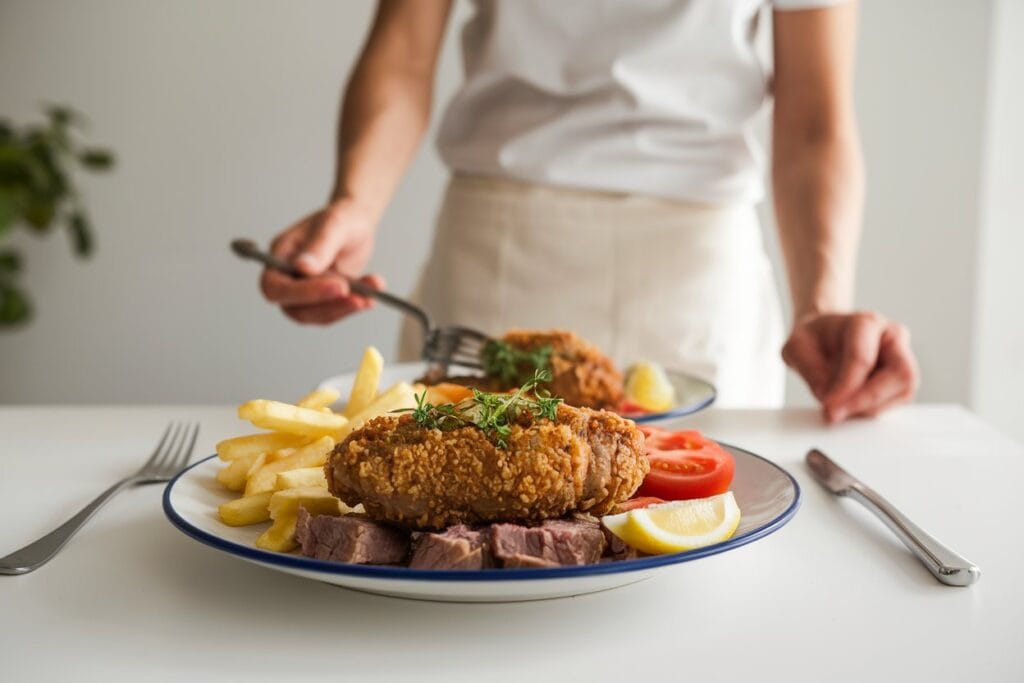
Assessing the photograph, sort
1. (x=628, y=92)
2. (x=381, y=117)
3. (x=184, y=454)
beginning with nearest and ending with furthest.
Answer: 1. (x=184, y=454)
2. (x=628, y=92)
3. (x=381, y=117)

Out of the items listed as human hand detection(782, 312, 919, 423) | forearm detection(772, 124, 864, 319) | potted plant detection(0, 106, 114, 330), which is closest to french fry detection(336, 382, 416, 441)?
human hand detection(782, 312, 919, 423)

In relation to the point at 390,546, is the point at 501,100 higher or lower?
higher

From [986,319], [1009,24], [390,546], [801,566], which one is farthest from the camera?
[986,319]

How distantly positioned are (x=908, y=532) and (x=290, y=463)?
78 cm

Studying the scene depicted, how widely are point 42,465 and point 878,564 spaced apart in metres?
1.29

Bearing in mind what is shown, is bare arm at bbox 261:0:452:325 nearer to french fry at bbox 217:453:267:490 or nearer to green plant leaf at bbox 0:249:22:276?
french fry at bbox 217:453:267:490

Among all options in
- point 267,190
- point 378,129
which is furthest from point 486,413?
point 267,190

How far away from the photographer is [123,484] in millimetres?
1588

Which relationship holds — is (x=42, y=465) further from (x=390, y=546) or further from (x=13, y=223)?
(x=13, y=223)

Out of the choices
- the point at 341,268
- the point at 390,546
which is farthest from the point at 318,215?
the point at 390,546

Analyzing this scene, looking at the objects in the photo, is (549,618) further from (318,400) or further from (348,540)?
(318,400)

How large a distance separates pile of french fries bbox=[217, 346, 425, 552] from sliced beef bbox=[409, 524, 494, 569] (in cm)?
18

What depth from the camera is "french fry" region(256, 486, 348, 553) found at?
121cm

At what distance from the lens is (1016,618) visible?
1169 millimetres
